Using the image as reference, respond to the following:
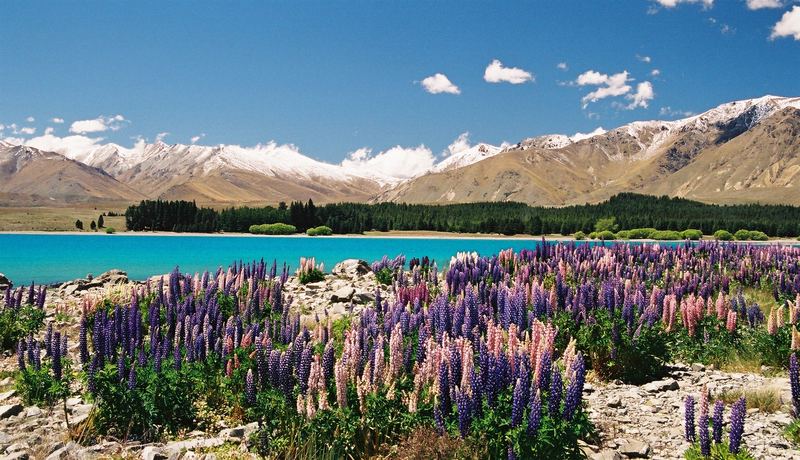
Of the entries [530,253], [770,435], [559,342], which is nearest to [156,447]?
[559,342]

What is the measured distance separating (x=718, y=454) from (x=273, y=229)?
450 ft

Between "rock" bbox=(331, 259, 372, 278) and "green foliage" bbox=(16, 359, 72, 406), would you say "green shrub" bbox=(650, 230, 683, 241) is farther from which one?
"green foliage" bbox=(16, 359, 72, 406)

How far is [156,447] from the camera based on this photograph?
6840 millimetres

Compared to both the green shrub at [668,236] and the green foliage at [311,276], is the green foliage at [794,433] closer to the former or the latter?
the green foliage at [311,276]

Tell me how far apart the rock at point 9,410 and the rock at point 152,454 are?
9.40 feet

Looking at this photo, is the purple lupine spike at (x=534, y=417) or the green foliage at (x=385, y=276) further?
the green foliage at (x=385, y=276)

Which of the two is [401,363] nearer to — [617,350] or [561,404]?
[561,404]

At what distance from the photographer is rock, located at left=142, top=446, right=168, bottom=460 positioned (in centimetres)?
651

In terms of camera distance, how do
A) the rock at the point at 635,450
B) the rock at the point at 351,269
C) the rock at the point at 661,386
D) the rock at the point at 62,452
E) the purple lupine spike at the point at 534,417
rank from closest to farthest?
the purple lupine spike at the point at 534,417
the rock at the point at 62,452
the rock at the point at 635,450
the rock at the point at 661,386
the rock at the point at 351,269

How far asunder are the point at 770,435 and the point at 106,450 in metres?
7.79

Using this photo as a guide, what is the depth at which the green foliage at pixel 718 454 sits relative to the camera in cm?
585

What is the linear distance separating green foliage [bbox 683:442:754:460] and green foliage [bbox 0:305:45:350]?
488 inches

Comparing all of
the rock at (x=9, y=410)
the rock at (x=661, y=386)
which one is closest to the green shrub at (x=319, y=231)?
the rock at (x=9, y=410)

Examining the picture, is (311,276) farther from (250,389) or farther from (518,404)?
(518,404)
